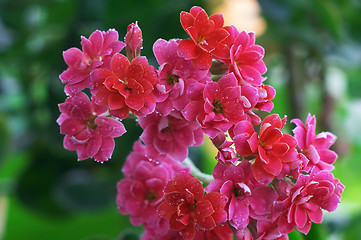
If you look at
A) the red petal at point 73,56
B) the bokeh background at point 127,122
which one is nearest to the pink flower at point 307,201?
the red petal at point 73,56

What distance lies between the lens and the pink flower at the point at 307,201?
42cm

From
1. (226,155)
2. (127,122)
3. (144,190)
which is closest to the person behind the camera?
(226,155)

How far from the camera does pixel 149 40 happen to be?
979mm

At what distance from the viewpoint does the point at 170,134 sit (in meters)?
0.47

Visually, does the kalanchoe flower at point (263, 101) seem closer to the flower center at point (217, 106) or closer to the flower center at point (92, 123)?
the flower center at point (217, 106)

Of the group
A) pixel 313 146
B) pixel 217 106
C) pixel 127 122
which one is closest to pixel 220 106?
pixel 217 106

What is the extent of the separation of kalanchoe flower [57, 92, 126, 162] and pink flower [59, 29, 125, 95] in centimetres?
1

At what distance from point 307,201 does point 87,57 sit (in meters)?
0.23

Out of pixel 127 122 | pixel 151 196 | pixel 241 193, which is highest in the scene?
pixel 241 193

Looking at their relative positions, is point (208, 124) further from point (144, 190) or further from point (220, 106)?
point (144, 190)

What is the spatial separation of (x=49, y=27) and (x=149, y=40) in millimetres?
383

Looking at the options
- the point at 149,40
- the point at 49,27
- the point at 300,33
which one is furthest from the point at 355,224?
the point at 49,27

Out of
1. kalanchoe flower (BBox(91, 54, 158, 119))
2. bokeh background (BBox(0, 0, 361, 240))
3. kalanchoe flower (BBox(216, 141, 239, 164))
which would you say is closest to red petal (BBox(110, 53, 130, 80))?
kalanchoe flower (BBox(91, 54, 158, 119))

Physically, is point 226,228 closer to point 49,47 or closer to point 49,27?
point 49,47
